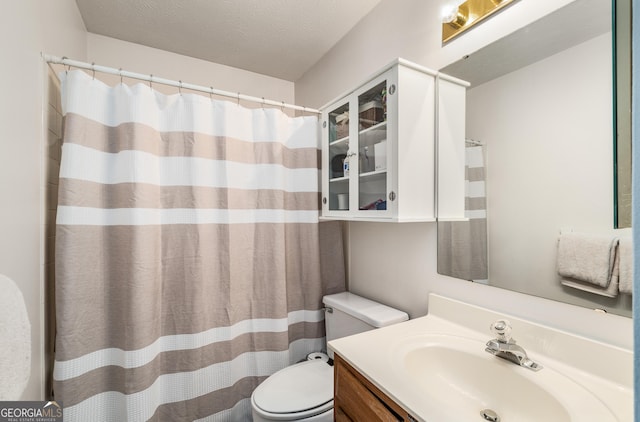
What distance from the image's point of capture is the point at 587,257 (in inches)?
30.9

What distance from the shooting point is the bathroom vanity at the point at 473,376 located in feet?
2.25

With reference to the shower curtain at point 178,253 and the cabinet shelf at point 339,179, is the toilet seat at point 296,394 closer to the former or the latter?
the shower curtain at point 178,253

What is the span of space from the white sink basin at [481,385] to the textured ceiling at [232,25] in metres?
1.69

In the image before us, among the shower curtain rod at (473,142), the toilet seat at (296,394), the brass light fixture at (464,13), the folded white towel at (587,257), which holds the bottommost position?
the toilet seat at (296,394)

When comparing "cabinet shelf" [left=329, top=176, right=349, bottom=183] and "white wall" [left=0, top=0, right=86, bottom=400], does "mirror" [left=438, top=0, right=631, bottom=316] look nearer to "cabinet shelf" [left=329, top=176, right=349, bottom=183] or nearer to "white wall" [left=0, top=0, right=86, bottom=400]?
"cabinet shelf" [left=329, top=176, right=349, bottom=183]

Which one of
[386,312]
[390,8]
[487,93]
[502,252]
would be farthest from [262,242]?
[390,8]

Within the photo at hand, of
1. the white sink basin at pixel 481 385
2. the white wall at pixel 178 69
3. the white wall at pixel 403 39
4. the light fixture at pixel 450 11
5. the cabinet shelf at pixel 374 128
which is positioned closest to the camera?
the white sink basin at pixel 481 385

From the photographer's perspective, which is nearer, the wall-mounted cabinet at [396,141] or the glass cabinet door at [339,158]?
the wall-mounted cabinet at [396,141]

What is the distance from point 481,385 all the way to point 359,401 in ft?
1.27

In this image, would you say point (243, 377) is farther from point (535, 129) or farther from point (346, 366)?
point (535, 129)

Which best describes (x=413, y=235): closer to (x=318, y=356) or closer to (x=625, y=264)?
(x=625, y=264)

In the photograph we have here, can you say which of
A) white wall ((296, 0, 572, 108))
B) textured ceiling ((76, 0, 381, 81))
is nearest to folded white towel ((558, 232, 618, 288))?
→ white wall ((296, 0, 572, 108))

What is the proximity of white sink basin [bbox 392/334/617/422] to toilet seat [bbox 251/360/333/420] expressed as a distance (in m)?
0.47

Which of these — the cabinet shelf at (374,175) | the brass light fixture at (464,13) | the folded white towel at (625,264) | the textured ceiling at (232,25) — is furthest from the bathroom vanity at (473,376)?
the textured ceiling at (232,25)
